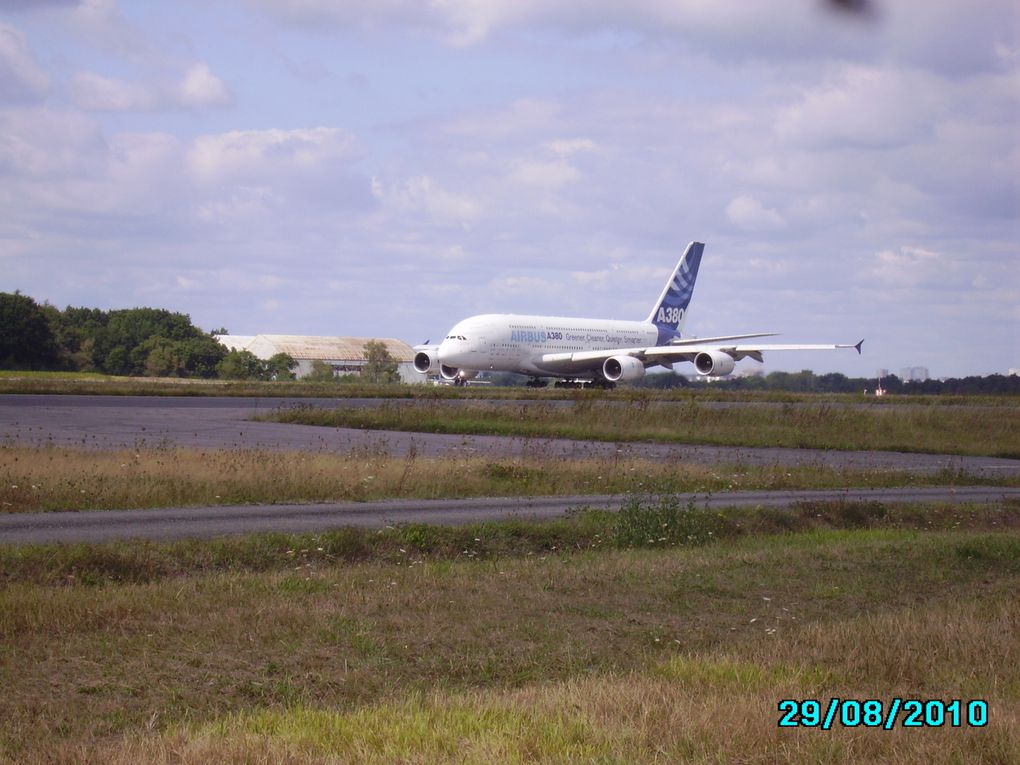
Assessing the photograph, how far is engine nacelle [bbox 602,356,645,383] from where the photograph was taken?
58344 mm

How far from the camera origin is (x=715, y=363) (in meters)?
57.6

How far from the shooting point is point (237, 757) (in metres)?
5.54

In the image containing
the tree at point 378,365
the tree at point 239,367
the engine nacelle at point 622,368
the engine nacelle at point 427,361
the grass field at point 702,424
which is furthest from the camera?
the tree at point 378,365

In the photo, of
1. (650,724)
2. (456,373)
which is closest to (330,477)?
(650,724)

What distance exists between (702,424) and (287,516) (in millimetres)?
22276

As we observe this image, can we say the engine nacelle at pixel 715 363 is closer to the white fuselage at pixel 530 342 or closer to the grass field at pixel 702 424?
the white fuselage at pixel 530 342

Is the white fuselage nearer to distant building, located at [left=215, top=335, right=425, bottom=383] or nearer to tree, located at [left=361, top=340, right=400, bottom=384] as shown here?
tree, located at [left=361, top=340, right=400, bottom=384]

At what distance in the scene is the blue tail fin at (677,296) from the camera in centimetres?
6800

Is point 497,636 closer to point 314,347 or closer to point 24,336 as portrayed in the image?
point 24,336

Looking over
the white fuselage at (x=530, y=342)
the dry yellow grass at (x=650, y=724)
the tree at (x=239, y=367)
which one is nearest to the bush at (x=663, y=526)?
the dry yellow grass at (x=650, y=724)

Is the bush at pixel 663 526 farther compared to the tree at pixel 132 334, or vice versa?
the tree at pixel 132 334

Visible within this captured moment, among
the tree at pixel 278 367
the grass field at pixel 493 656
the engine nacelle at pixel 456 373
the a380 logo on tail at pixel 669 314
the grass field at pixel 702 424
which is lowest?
the grass field at pixel 493 656
